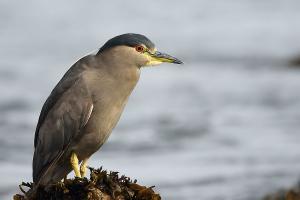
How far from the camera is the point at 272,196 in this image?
13.8 m

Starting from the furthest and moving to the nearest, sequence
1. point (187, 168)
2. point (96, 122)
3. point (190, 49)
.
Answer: point (190, 49)
point (187, 168)
point (96, 122)

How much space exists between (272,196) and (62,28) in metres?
18.8

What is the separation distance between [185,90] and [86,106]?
15.3m

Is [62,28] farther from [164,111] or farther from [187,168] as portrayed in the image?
[187,168]

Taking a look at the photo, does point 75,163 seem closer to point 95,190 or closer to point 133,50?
point 95,190

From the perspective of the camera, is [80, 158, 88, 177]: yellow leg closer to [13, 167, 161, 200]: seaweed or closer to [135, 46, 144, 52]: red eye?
[13, 167, 161, 200]: seaweed

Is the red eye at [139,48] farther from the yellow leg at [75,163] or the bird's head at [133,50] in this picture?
the yellow leg at [75,163]

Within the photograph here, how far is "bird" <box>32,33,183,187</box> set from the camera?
9.78 meters

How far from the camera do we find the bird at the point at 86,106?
9.78m

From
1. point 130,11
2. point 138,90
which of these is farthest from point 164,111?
point 130,11

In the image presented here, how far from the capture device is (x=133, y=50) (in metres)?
10.2

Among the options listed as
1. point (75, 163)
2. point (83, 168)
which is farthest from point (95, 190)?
point (83, 168)

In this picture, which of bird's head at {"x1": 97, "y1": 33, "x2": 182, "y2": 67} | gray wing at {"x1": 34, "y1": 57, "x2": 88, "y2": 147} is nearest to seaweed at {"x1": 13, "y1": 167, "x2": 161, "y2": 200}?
gray wing at {"x1": 34, "y1": 57, "x2": 88, "y2": 147}

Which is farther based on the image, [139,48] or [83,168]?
[139,48]
